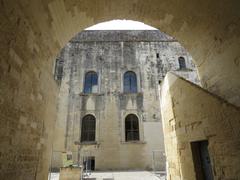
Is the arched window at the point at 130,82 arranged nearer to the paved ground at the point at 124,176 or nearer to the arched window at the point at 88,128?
the arched window at the point at 88,128

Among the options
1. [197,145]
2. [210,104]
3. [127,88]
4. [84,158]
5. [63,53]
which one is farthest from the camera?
[63,53]

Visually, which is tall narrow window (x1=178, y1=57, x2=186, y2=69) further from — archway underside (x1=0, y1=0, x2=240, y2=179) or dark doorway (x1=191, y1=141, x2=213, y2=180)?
dark doorway (x1=191, y1=141, x2=213, y2=180)

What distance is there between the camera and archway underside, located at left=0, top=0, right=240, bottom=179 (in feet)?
8.07

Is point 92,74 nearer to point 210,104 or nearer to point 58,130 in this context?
point 58,130

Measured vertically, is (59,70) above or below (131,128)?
above

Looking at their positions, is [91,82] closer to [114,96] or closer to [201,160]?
[114,96]

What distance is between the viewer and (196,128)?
332 centimetres

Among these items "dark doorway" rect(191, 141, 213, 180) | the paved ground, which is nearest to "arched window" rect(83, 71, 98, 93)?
the paved ground

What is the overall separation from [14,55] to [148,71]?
36.7 ft

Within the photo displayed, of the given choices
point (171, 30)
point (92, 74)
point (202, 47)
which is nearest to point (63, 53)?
point (92, 74)

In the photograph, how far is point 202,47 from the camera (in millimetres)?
4090

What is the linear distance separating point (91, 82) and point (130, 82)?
9.47 feet

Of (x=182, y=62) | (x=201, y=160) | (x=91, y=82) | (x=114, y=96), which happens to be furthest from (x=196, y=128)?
(x=182, y=62)

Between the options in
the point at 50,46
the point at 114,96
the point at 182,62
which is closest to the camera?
the point at 50,46
